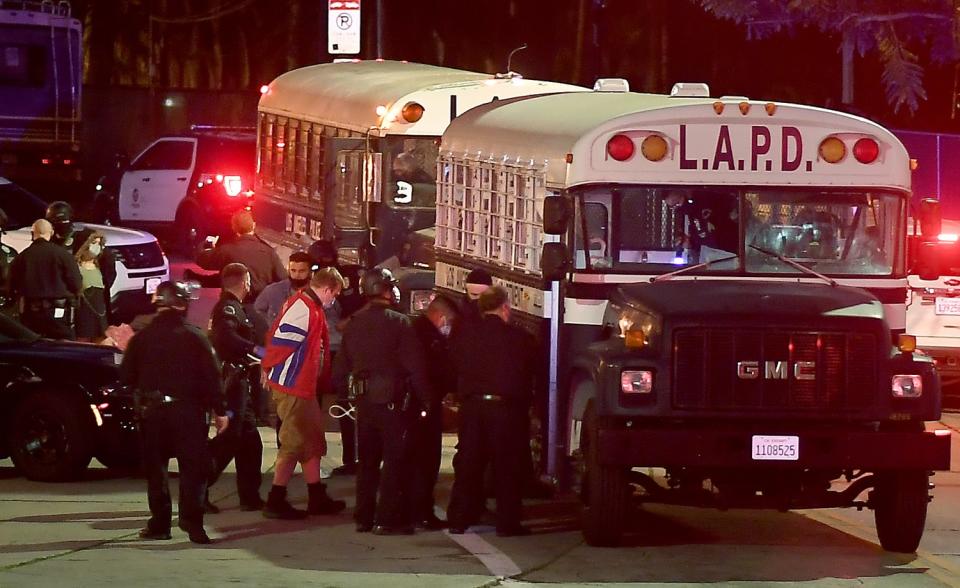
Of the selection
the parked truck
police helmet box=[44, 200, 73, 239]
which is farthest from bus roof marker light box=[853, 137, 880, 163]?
the parked truck

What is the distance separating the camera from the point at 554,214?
12953mm

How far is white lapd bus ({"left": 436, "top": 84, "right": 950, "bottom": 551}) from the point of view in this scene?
12.0 m

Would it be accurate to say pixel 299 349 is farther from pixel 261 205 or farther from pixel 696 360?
pixel 261 205

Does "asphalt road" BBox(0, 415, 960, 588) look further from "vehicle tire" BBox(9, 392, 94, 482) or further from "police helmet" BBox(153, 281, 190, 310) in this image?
"police helmet" BBox(153, 281, 190, 310)

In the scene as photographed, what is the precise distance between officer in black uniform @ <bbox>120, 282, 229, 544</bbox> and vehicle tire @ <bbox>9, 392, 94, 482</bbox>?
2305 mm

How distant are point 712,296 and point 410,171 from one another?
789 centimetres

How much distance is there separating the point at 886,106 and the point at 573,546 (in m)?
24.4

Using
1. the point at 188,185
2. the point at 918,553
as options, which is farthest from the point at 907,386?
the point at 188,185

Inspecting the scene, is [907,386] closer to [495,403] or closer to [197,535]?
[495,403]

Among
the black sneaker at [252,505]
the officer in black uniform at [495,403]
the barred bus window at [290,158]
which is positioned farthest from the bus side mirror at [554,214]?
the barred bus window at [290,158]

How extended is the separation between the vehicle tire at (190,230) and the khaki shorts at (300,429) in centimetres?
1728

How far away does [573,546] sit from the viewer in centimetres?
1249

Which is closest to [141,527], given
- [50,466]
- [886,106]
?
[50,466]

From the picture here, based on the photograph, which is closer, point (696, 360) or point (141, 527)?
point (696, 360)
